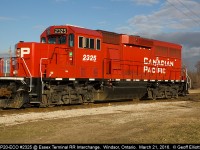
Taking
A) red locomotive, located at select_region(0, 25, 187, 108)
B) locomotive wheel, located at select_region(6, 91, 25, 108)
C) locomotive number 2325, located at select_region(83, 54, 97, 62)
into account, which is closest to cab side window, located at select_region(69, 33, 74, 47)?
red locomotive, located at select_region(0, 25, 187, 108)

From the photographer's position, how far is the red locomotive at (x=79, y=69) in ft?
56.5

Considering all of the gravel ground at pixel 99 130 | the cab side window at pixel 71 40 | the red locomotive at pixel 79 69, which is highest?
the cab side window at pixel 71 40

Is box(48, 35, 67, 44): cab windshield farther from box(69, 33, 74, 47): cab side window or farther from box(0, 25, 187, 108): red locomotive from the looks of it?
box(69, 33, 74, 47): cab side window

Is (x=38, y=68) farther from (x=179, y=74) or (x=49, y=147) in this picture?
(x=179, y=74)

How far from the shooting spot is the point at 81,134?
384 inches

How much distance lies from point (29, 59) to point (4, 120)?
5.60 meters

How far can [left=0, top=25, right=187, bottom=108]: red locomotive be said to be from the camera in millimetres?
17234

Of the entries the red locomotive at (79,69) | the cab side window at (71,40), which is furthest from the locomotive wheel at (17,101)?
the cab side window at (71,40)

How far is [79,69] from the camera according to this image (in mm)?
19672

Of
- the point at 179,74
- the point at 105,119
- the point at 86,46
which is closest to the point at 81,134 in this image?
the point at 105,119

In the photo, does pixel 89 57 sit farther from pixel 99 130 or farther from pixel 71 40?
pixel 99 130

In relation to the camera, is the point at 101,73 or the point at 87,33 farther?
the point at 101,73

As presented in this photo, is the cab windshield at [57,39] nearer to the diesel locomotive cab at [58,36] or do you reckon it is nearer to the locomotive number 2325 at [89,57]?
the diesel locomotive cab at [58,36]

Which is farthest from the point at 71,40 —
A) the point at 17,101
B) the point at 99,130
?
the point at 99,130
